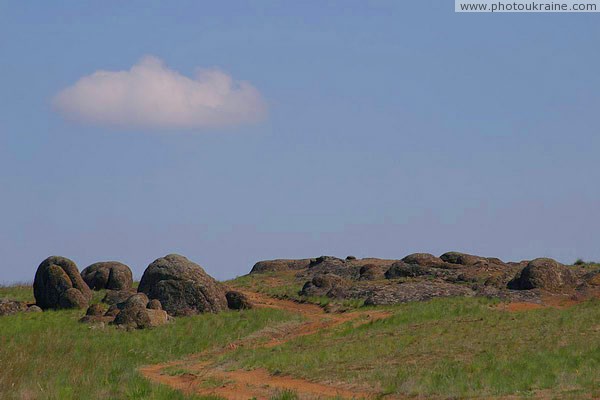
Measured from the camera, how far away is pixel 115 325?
42.5 meters

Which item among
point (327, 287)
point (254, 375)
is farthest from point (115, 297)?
point (254, 375)

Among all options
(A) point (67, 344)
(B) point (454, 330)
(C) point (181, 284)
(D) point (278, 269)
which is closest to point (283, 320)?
(C) point (181, 284)

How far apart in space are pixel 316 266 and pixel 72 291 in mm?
26591

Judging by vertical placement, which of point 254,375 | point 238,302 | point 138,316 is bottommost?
point 254,375

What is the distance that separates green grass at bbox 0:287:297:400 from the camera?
63.7ft

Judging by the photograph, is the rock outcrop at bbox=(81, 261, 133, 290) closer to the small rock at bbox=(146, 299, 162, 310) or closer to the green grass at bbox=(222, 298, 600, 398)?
the small rock at bbox=(146, 299, 162, 310)

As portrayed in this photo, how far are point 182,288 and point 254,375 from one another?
2066 cm

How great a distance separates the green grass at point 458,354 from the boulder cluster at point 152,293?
38.0 feet

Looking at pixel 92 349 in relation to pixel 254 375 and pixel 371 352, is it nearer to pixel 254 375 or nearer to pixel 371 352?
pixel 254 375

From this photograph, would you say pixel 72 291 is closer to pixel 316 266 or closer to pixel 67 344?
pixel 67 344

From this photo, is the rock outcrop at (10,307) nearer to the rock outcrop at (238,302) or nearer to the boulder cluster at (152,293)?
the boulder cluster at (152,293)

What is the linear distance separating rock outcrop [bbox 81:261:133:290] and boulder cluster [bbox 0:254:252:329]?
637 centimetres

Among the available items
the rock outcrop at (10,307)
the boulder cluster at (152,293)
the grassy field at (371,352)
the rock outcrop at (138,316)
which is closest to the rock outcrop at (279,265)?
the boulder cluster at (152,293)

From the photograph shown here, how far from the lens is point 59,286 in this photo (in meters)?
50.7
